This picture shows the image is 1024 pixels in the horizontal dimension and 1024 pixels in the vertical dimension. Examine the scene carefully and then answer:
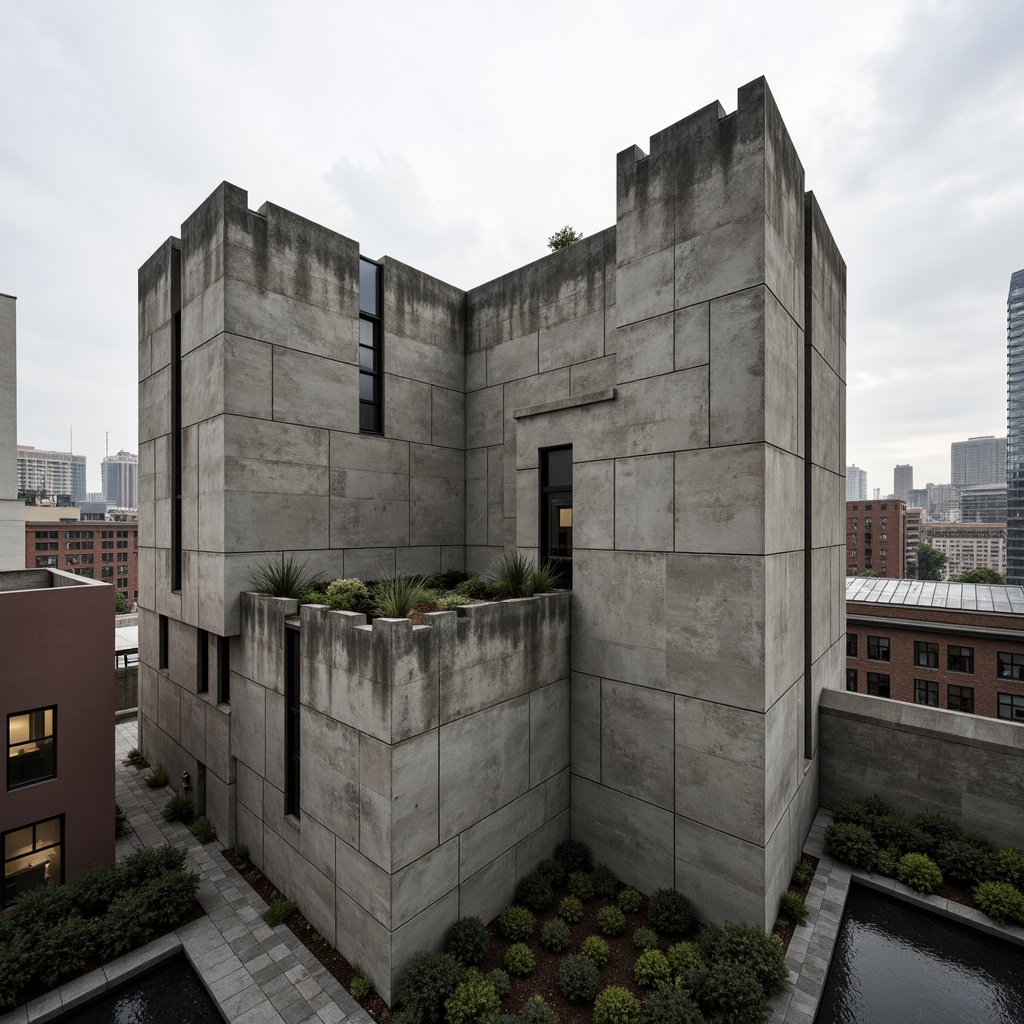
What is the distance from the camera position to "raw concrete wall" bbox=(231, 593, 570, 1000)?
750 cm

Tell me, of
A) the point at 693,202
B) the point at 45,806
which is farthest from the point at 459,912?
the point at 693,202

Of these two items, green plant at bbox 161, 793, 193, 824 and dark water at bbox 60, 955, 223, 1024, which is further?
green plant at bbox 161, 793, 193, 824

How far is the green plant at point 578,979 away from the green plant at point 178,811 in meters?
9.71

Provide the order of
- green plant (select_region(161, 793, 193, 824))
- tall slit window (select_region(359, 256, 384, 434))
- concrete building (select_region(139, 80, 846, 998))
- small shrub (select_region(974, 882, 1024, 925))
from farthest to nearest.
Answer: tall slit window (select_region(359, 256, 384, 434)) → green plant (select_region(161, 793, 193, 824)) → small shrub (select_region(974, 882, 1024, 925)) → concrete building (select_region(139, 80, 846, 998))

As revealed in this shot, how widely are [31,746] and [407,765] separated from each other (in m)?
7.91

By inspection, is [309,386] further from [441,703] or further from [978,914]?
[978,914]

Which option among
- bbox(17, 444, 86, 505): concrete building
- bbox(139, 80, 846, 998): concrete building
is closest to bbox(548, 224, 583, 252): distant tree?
bbox(139, 80, 846, 998): concrete building

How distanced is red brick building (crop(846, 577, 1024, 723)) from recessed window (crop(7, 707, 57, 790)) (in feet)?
97.7

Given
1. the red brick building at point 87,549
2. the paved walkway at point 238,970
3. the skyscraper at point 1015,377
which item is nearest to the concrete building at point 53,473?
the red brick building at point 87,549

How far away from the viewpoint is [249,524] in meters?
11.3

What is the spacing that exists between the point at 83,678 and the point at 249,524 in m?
4.29

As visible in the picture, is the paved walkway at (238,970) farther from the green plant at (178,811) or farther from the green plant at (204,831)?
the green plant at (178,811)

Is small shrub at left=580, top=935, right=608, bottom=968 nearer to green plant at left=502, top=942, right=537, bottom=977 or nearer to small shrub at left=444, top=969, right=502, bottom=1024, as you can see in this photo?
green plant at left=502, top=942, right=537, bottom=977

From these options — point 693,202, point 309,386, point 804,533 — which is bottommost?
point 804,533
